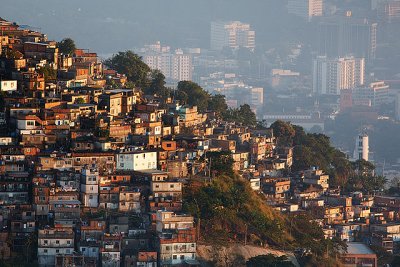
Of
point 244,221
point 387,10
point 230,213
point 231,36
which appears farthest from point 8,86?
point 387,10

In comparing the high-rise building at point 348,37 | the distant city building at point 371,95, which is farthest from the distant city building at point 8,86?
the high-rise building at point 348,37

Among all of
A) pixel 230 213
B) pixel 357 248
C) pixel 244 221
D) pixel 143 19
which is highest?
pixel 143 19

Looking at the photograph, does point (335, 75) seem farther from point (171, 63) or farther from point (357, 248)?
point (357, 248)

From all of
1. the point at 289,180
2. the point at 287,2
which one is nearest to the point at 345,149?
the point at 289,180

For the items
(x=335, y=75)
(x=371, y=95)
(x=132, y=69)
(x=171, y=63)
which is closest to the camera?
(x=132, y=69)

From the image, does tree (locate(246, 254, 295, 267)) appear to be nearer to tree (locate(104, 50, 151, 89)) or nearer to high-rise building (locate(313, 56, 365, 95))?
tree (locate(104, 50, 151, 89))

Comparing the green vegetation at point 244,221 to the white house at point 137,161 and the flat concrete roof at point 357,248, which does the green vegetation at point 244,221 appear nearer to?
the flat concrete roof at point 357,248

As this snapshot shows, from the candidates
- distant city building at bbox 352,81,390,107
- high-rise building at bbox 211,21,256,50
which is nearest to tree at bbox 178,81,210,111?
distant city building at bbox 352,81,390,107
